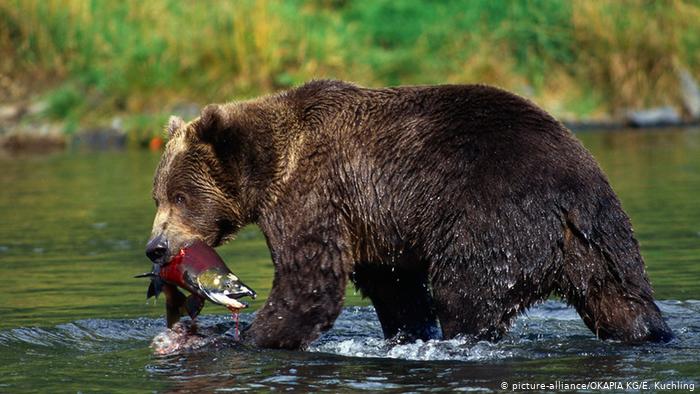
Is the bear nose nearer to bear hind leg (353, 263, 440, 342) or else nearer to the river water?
the river water

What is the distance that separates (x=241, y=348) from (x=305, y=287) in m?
0.60

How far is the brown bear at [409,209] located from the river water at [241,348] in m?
0.26

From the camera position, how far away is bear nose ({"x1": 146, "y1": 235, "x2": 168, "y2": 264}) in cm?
750

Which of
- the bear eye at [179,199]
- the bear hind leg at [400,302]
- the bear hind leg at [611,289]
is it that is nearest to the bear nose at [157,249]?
the bear eye at [179,199]

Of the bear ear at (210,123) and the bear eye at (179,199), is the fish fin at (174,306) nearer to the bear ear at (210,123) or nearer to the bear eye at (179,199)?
the bear eye at (179,199)

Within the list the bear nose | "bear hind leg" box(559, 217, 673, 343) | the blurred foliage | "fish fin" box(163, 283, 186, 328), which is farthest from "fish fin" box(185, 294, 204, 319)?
the blurred foliage

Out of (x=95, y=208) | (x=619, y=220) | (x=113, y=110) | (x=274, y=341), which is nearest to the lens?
(x=619, y=220)

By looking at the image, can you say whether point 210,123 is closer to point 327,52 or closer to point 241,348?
point 241,348

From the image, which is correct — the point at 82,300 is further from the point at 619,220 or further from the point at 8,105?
the point at 8,105

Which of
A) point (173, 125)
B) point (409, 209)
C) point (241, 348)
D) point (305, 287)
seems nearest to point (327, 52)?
point (173, 125)

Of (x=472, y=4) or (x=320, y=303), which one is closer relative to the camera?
(x=320, y=303)

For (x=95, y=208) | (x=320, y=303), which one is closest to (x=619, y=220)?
(x=320, y=303)

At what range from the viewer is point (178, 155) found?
7.72 metres

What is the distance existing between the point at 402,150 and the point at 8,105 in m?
17.5
